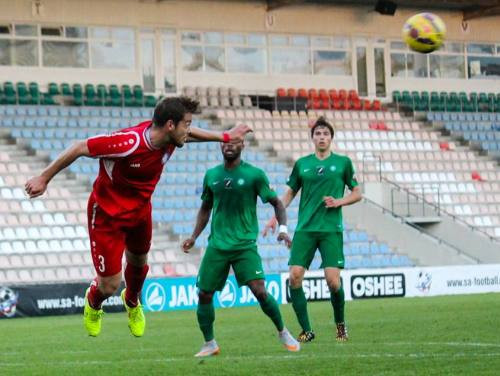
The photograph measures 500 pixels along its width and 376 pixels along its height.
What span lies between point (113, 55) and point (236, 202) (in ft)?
74.9

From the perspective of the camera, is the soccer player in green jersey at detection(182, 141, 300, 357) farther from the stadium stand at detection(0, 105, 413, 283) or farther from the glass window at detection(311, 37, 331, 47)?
the glass window at detection(311, 37, 331, 47)

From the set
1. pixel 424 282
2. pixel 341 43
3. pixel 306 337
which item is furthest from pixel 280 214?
pixel 341 43

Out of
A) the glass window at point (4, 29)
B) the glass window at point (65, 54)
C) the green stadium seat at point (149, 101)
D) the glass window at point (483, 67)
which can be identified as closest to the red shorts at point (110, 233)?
the green stadium seat at point (149, 101)

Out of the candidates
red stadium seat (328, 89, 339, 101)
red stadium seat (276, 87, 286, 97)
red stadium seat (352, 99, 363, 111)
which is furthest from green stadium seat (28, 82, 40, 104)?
red stadium seat (352, 99, 363, 111)

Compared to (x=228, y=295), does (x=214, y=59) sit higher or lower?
higher

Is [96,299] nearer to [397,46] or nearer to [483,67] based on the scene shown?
[397,46]

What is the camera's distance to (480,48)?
138 ft

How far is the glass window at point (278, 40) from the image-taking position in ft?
124

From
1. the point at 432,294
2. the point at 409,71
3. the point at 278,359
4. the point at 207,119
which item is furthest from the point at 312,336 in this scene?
the point at 409,71

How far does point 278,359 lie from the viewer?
11.6 m

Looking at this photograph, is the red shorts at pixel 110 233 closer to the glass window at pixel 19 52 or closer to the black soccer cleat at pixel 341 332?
the black soccer cleat at pixel 341 332

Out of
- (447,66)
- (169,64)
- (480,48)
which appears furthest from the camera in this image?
(480,48)

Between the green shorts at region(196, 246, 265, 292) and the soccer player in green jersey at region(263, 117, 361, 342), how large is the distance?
1273 mm

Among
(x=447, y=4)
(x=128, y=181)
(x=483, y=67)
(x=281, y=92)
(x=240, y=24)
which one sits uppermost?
Result: (x=447, y=4)
